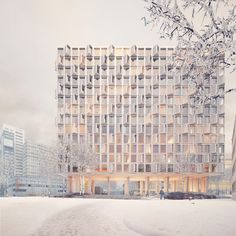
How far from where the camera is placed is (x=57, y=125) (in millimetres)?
30938

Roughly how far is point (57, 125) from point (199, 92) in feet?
92.0

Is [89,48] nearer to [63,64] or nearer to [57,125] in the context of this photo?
[63,64]

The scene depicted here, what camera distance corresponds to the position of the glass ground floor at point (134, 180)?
3066cm

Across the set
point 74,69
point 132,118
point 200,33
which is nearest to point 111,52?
point 74,69

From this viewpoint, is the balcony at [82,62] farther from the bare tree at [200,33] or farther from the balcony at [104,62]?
the bare tree at [200,33]

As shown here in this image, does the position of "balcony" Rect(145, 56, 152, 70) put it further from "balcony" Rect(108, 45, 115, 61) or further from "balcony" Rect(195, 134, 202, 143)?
"balcony" Rect(195, 134, 202, 143)

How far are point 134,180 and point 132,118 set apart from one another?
6.15 meters

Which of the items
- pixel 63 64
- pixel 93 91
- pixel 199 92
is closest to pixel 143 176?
pixel 93 91

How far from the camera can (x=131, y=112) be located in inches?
1226

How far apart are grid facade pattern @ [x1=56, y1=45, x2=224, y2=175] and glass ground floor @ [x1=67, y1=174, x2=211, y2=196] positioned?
54.5 inches

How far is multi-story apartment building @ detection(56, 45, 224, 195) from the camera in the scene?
30.3 m

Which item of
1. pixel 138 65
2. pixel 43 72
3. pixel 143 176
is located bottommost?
pixel 143 176

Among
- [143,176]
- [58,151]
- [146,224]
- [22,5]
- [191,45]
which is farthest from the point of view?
[143,176]

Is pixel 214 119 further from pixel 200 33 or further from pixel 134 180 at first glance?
pixel 200 33
